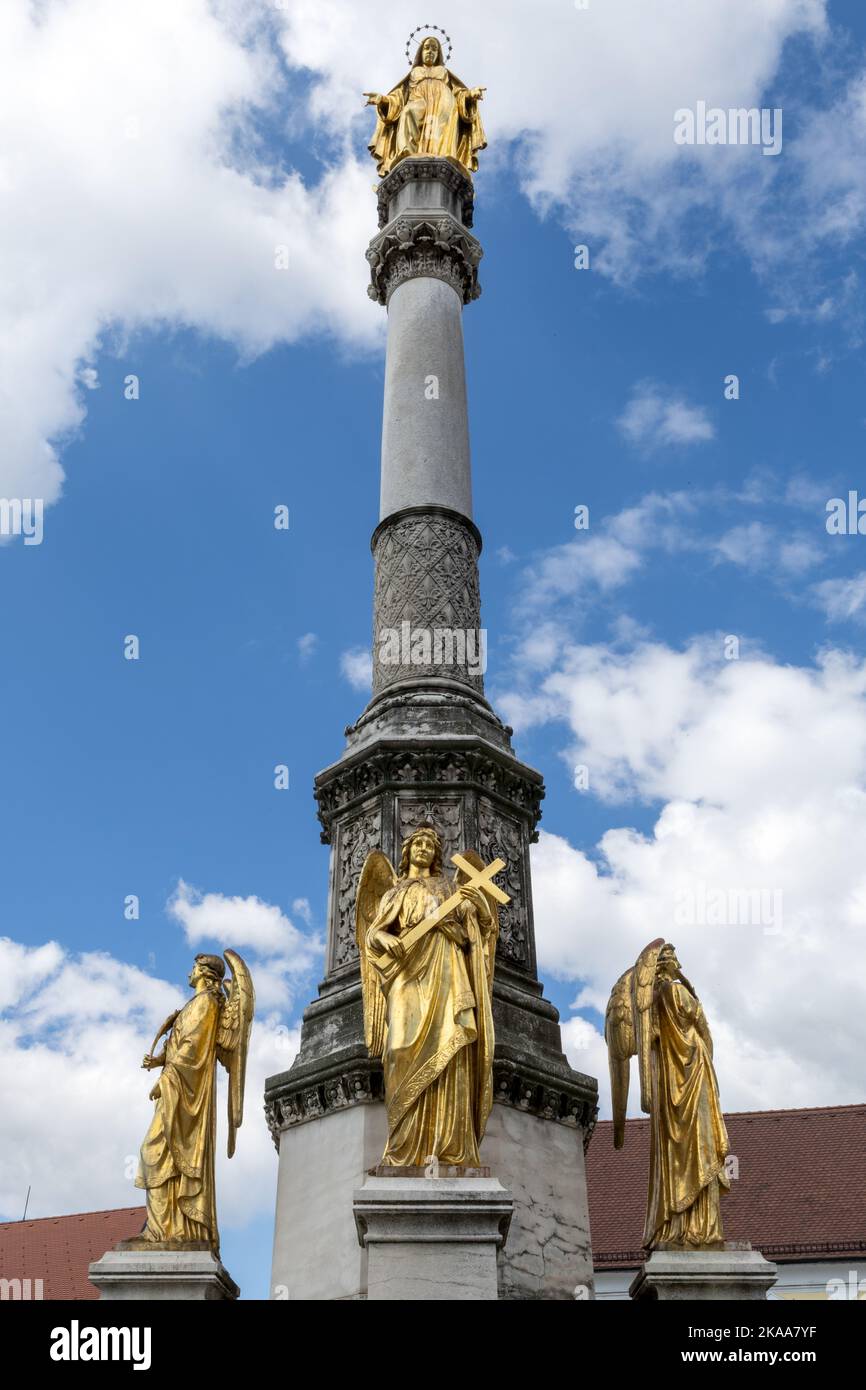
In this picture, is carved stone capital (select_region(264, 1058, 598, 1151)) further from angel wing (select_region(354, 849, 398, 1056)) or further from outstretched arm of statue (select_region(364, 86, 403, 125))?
outstretched arm of statue (select_region(364, 86, 403, 125))

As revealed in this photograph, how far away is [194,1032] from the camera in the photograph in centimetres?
1109

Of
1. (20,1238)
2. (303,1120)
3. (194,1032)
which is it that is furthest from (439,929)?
(20,1238)

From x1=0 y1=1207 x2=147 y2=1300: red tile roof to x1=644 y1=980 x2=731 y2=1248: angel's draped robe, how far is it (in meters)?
16.4

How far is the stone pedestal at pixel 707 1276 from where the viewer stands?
9961 mm

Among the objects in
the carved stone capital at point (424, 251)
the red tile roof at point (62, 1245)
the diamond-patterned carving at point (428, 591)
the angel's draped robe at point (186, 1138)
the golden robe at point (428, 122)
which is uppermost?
the golden robe at point (428, 122)

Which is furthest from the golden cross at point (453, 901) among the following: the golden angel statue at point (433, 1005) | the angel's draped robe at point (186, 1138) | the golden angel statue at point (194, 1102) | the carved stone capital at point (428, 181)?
the carved stone capital at point (428, 181)

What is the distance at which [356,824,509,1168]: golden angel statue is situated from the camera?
1014 centimetres

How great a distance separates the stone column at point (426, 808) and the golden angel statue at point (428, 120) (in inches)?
24.1

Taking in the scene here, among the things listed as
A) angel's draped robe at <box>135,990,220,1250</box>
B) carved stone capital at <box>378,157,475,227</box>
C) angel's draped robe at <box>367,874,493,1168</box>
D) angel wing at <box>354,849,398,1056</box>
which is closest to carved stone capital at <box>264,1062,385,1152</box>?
angel wing at <box>354,849,398,1056</box>

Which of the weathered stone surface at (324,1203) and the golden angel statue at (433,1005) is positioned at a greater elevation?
the golden angel statue at (433,1005)

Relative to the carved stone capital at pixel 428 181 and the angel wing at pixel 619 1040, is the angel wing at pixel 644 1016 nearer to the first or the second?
the angel wing at pixel 619 1040
